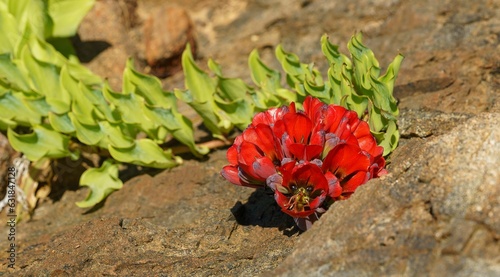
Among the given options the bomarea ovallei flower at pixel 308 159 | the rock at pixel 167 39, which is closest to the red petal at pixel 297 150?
the bomarea ovallei flower at pixel 308 159

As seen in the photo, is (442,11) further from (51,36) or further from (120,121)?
(51,36)

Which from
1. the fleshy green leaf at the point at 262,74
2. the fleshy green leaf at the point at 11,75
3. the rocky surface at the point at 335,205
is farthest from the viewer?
the fleshy green leaf at the point at 11,75

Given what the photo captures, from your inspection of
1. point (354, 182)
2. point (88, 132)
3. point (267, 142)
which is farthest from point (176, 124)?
point (354, 182)

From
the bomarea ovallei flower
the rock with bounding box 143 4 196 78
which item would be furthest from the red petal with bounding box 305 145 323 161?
the rock with bounding box 143 4 196 78

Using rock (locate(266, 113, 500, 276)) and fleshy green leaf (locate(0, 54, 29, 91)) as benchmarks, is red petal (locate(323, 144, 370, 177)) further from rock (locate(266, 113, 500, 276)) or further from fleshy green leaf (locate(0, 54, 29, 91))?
fleshy green leaf (locate(0, 54, 29, 91))

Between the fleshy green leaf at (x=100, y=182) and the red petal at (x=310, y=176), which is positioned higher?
the red petal at (x=310, y=176)

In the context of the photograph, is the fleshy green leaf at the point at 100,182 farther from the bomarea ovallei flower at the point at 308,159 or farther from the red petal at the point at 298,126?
the red petal at the point at 298,126

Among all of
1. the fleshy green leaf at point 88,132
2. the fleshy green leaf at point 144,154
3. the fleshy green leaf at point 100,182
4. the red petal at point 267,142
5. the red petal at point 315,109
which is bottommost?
the fleshy green leaf at point 100,182

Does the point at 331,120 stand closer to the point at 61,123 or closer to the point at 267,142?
the point at 267,142

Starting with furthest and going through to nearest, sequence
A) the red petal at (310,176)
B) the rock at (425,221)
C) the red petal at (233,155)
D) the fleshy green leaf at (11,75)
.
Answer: the fleshy green leaf at (11,75)
the red petal at (233,155)
the red petal at (310,176)
the rock at (425,221)
